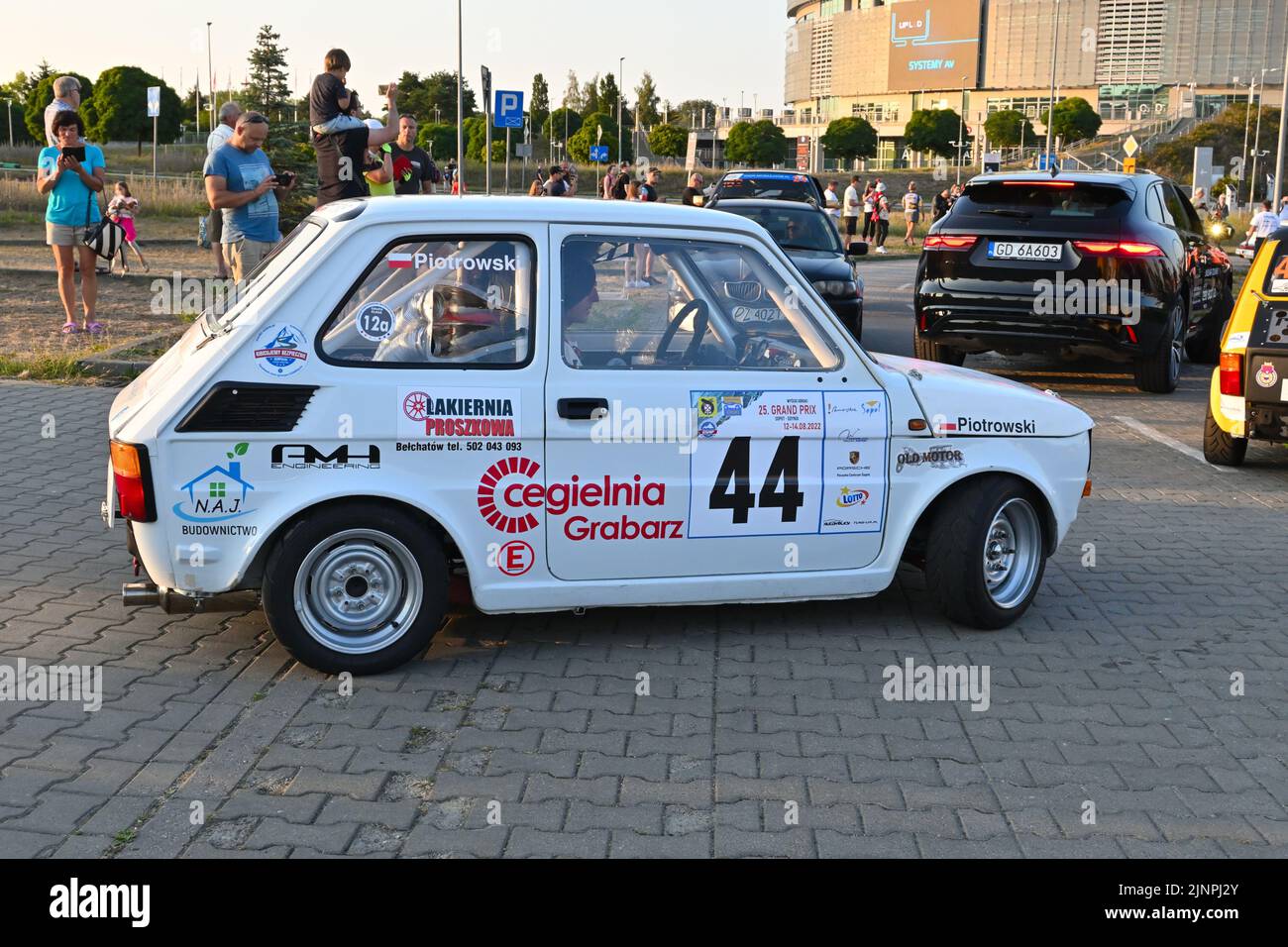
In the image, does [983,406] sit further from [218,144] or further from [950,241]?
[218,144]

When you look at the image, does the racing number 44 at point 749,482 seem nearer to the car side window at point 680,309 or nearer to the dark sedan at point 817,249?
the car side window at point 680,309

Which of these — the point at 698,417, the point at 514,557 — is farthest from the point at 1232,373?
the point at 514,557

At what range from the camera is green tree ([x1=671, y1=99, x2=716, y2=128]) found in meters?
146

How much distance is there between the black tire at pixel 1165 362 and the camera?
514 inches

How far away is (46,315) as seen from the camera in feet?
50.6

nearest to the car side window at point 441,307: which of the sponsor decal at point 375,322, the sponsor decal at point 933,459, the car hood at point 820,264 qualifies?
the sponsor decal at point 375,322

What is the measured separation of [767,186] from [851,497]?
15895 millimetres

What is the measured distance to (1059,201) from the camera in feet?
41.8

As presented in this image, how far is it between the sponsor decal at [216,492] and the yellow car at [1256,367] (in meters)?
6.87

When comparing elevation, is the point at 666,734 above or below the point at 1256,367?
below

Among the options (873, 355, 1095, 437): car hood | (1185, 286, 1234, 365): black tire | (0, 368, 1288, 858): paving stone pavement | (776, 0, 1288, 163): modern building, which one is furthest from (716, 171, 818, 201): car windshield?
(776, 0, 1288, 163): modern building

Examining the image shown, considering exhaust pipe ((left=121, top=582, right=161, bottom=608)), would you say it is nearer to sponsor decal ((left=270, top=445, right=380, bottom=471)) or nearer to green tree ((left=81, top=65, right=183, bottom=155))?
sponsor decal ((left=270, top=445, right=380, bottom=471))

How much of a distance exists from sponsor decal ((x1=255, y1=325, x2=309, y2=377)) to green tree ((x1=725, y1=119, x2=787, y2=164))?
96.0 metres
